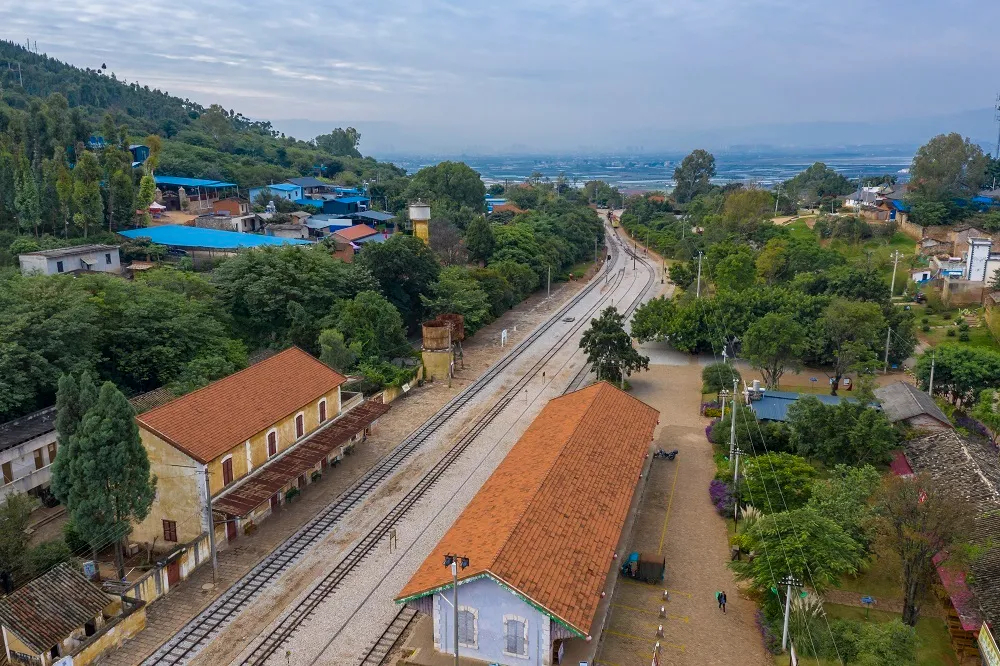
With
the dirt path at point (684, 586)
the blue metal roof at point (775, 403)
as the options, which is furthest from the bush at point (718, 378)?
the dirt path at point (684, 586)

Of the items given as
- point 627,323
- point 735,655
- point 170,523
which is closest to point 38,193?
point 170,523

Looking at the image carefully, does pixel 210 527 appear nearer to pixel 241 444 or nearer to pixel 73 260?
pixel 241 444

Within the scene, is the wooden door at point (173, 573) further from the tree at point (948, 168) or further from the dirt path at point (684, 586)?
the tree at point (948, 168)

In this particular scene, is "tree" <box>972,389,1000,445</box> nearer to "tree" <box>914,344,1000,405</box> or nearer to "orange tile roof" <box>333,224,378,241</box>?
"tree" <box>914,344,1000,405</box>

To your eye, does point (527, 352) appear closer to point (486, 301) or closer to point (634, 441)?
point (486, 301)

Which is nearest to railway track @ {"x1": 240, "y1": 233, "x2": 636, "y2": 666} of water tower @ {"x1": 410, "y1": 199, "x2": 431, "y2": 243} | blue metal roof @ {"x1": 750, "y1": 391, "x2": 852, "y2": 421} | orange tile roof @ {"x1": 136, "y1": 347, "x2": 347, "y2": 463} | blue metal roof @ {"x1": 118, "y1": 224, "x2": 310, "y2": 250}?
orange tile roof @ {"x1": 136, "y1": 347, "x2": 347, "y2": 463}

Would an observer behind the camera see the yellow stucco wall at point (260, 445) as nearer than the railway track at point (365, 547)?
No
